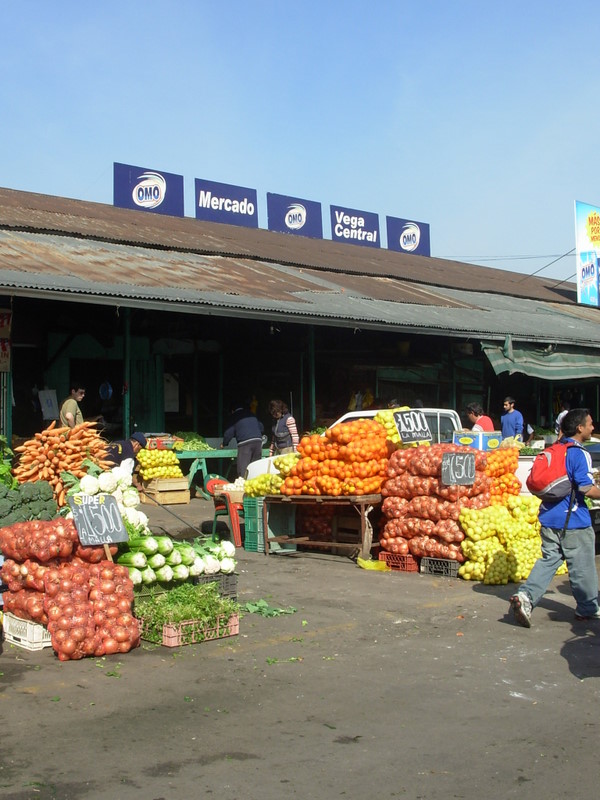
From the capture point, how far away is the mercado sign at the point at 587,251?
32.0 metres

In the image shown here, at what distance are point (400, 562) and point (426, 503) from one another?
0.80m

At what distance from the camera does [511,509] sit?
35.7 ft

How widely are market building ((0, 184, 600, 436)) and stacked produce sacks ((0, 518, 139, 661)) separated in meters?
5.79

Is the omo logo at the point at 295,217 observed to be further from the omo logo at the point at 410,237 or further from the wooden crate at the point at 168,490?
the wooden crate at the point at 168,490

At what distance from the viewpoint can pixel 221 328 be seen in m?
20.4

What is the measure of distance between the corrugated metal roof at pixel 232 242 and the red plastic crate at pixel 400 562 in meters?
10.3

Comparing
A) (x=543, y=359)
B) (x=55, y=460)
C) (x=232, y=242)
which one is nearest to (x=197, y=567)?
(x=55, y=460)

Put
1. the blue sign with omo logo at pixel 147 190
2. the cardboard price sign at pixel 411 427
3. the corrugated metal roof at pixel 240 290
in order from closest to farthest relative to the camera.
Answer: the cardboard price sign at pixel 411 427 < the corrugated metal roof at pixel 240 290 < the blue sign with omo logo at pixel 147 190

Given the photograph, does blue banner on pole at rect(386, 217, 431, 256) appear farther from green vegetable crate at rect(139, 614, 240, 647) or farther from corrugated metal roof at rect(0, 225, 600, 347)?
green vegetable crate at rect(139, 614, 240, 647)

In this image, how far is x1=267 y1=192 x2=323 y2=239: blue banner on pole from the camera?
34031 millimetres

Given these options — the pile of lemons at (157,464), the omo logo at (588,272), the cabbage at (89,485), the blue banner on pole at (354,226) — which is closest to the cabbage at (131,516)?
the cabbage at (89,485)

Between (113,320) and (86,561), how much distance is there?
1138 centimetres

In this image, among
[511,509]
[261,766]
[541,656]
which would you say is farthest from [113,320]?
[261,766]

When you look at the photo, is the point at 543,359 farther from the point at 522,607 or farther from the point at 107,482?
the point at 107,482
